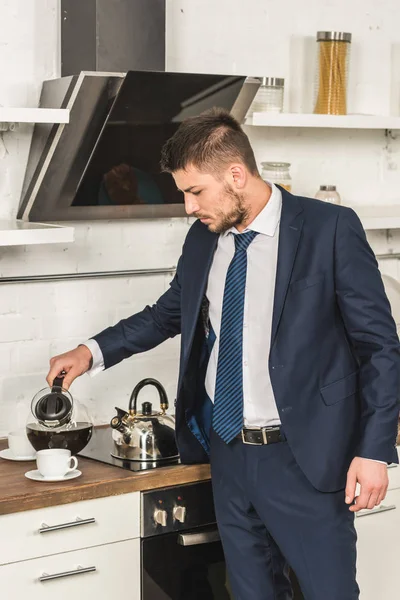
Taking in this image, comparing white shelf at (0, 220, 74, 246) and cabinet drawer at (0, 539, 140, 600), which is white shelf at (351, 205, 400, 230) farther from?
cabinet drawer at (0, 539, 140, 600)

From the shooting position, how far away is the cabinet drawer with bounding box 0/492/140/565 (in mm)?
2416

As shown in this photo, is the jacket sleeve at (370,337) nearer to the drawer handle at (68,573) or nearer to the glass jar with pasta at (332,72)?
the drawer handle at (68,573)

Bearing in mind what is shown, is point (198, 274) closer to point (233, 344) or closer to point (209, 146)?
point (233, 344)

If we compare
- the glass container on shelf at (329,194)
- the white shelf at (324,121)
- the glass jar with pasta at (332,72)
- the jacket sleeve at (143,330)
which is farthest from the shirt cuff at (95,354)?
the glass jar with pasta at (332,72)

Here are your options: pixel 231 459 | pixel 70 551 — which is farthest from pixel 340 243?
pixel 70 551

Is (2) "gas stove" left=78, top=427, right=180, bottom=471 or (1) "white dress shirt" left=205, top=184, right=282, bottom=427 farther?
(2) "gas stove" left=78, top=427, right=180, bottom=471

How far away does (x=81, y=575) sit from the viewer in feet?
8.29

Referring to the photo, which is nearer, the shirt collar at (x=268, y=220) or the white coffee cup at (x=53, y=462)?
the shirt collar at (x=268, y=220)

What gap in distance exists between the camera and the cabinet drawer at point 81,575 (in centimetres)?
243

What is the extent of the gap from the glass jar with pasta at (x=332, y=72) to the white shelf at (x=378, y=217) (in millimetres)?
382

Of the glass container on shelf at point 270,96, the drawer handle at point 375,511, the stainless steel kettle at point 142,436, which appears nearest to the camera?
the stainless steel kettle at point 142,436

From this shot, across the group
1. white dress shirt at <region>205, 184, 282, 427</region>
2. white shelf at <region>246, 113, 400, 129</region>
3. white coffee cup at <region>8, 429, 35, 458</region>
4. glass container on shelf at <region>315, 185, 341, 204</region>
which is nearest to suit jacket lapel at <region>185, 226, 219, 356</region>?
white dress shirt at <region>205, 184, 282, 427</region>

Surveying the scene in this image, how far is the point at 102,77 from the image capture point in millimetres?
2711

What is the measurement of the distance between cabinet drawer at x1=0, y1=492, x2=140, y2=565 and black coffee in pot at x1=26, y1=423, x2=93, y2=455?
23 centimetres
